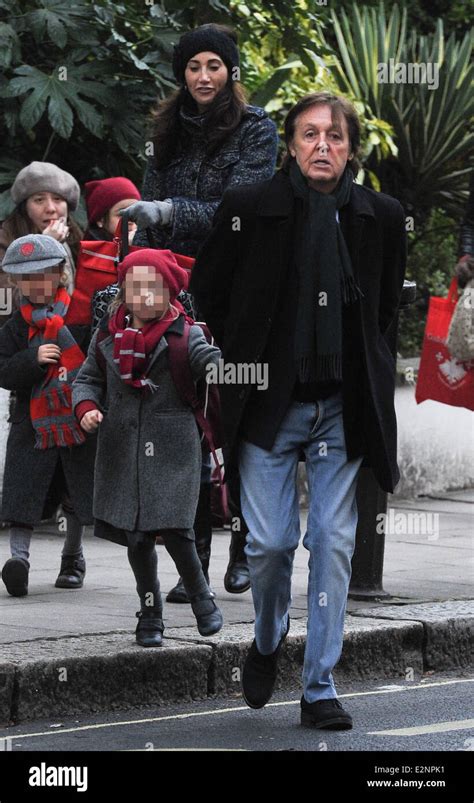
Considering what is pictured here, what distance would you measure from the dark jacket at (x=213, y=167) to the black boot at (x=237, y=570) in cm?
122

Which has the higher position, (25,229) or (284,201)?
(284,201)

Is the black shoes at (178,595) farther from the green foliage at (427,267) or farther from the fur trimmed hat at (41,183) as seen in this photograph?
the green foliage at (427,267)

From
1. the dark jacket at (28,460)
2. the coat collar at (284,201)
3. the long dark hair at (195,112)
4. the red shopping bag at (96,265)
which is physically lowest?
the dark jacket at (28,460)

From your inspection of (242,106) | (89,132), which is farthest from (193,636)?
(89,132)

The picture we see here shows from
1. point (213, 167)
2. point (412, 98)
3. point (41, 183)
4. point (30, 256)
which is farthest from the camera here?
point (412, 98)

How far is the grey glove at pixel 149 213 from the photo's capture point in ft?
20.0

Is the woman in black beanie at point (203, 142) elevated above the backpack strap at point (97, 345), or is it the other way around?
the woman in black beanie at point (203, 142)

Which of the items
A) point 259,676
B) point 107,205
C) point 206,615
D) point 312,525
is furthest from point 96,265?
point 259,676

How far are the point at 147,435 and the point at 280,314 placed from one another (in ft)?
2.78

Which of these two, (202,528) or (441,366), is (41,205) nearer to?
(202,528)

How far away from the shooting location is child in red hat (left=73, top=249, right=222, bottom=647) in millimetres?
5594

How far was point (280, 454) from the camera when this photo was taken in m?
5.02

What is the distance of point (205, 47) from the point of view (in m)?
6.46

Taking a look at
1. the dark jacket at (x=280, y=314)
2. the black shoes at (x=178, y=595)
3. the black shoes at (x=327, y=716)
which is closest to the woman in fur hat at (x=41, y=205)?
the black shoes at (x=178, y=595)
